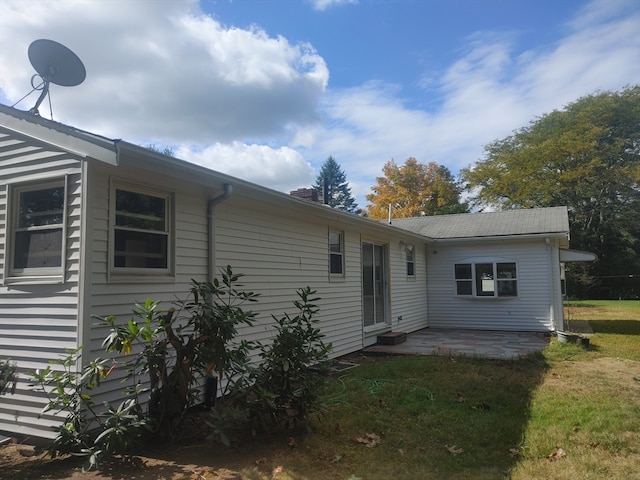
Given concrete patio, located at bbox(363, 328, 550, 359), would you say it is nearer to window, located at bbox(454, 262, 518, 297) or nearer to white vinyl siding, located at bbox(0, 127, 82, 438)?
window, located at bbox(454, 262, 518, 297)

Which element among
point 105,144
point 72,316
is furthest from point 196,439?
point 105,144

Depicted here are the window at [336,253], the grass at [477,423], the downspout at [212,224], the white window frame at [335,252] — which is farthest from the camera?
the window at [336,253]

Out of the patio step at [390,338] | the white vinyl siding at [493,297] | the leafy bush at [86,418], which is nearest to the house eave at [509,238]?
the white vinyl siding at [493,297]

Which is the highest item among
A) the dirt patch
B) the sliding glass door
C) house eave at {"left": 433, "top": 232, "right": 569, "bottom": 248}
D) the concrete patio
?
house eave at {"left": 433, "top": 232, "right": 569, "bottom": 248}

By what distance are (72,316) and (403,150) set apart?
110 ft

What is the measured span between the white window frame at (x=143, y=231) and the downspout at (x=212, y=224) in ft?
1.96

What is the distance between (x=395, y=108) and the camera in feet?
43.3

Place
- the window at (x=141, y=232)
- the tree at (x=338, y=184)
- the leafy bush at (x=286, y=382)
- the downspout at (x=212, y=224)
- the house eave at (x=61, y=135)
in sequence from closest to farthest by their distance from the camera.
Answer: the house eave at (x=61, y=135)
the leafy bush at (x=286, y=382)
the window at (x=141, y=232)
the downspout at (x=212, y=224)
the tree at (x=338, y=184)

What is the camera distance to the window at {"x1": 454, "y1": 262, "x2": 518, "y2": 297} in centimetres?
1298

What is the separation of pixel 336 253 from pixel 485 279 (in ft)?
21.5

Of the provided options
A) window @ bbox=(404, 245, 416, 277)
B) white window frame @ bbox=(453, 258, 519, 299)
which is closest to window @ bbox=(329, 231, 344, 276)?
window @ bbox=(404, 245, 416, 277)

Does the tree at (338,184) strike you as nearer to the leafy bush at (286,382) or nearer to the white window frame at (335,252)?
the white window frame at (335,252)

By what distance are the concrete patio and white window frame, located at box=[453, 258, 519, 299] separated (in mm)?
1255

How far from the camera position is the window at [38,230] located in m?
4.31
